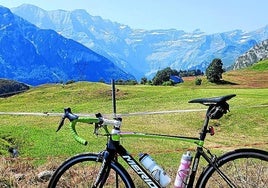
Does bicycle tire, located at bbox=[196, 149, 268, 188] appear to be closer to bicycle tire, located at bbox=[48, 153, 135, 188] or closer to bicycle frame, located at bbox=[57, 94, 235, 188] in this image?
bicycle frame, located at bbox=[57, 94, 235, 188]

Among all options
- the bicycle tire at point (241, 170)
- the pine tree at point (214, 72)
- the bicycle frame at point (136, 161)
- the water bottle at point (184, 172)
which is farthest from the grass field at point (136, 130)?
the pine tree at point (214, 72)

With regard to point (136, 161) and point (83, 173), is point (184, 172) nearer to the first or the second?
point (136, 161)

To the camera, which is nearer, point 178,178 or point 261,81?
point 178,178

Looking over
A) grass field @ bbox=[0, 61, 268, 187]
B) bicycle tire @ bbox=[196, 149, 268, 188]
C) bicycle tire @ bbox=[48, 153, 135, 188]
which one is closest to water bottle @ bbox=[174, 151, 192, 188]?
bicycle tire @ bbox=[196, 149, 268, 188]

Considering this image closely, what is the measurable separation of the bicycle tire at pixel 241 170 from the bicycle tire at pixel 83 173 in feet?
3.06

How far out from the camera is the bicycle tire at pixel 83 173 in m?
5.36

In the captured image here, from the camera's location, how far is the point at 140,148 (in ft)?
76.8

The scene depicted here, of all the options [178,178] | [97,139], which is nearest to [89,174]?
[178,178]

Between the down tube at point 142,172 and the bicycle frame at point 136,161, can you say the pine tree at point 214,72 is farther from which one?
the down tube at point 142,172

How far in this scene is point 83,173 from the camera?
7.09 meters

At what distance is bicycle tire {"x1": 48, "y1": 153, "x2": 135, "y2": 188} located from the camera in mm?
5359

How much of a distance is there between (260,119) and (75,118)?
101 ft

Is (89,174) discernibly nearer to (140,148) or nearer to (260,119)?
(140,148)

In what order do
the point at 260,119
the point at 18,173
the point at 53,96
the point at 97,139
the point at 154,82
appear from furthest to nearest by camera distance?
the point at 154,82
the point at 53,96
the point at 260,119
the point at 97,139
the point at 18,173
